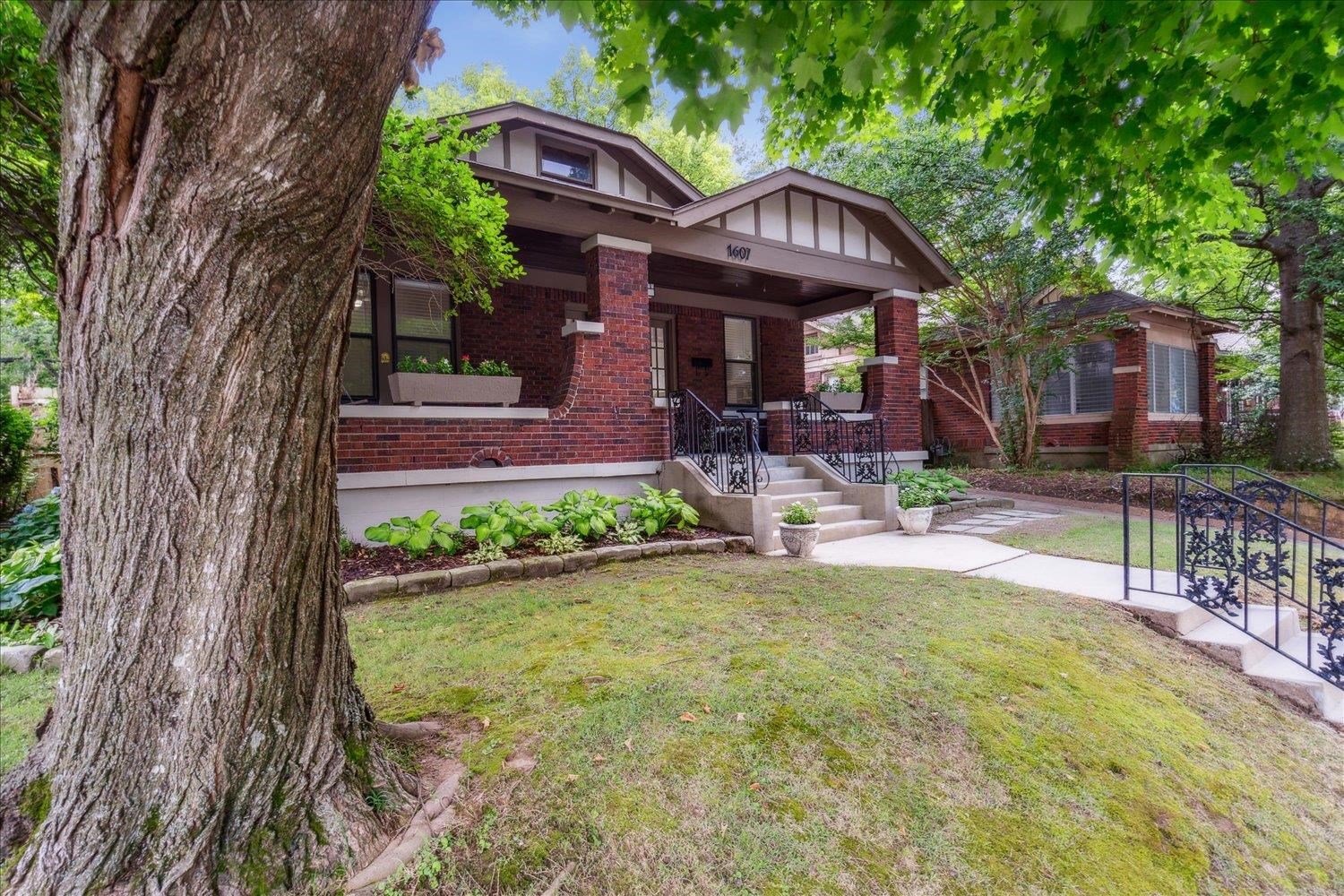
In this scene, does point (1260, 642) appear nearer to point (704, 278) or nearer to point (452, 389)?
point (452, 389)

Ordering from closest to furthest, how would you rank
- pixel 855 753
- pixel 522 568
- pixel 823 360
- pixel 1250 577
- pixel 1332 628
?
pixel 855 753 < pixel 1332 628 < pixel 1250 577 < pixel 522 568 < pixel 823 360

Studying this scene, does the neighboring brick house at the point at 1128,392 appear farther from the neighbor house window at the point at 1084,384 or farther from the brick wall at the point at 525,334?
the brick wall at the point at 525,334

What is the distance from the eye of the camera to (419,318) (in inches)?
336

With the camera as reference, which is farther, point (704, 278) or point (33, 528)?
point (704, 278)

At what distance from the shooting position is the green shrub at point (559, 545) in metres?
5.70

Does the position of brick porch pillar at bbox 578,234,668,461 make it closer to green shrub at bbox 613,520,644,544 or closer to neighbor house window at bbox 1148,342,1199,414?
green shrub at bbox 613,520,644,544

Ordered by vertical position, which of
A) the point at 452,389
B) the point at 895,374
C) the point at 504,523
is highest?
the point at 895,374

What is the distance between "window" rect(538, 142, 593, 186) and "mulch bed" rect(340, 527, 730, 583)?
458 centimetres

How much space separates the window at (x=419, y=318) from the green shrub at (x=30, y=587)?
454 cm

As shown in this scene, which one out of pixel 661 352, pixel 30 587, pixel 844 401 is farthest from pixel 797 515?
pixel 30 587

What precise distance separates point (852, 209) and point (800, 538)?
6064 mm

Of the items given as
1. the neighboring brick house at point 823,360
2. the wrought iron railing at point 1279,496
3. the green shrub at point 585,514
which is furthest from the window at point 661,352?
the neighboring brick house at point 823,360

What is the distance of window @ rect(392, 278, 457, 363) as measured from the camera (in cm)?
838

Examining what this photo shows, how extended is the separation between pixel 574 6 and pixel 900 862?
2801mm
